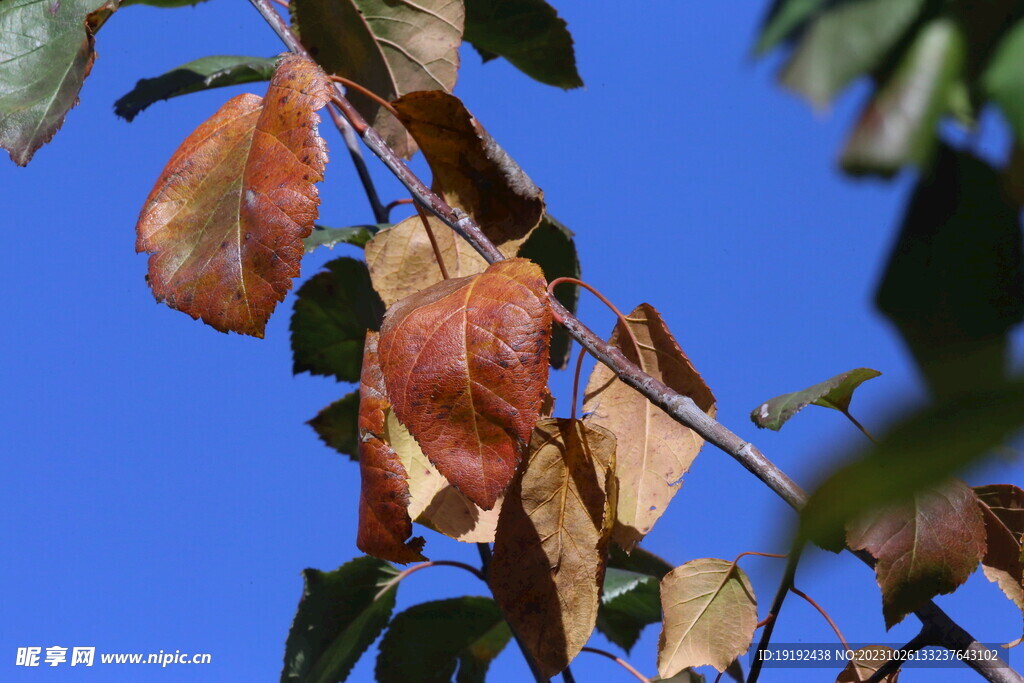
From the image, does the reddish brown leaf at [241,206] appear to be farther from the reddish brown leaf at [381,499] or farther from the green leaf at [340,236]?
the green leaf at [340,236]

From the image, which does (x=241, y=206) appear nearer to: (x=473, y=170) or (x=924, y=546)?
(x=473, y=170)

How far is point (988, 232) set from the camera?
4.8 inches

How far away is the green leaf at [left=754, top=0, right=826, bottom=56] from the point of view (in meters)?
0.11

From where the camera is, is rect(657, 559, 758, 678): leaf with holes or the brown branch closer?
the brown branch

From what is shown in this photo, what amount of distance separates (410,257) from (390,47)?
4.3 inches

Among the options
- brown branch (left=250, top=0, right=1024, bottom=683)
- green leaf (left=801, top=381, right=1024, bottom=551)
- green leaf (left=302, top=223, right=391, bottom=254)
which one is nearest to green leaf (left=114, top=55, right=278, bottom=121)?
green leaf (left=302, top=223, right=391, bottom=254)

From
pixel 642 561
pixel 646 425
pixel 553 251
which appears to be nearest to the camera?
pixel 646 425

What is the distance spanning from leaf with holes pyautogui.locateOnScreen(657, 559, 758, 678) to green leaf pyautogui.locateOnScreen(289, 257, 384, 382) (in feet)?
0.87

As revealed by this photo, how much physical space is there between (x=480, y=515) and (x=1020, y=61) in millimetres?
328

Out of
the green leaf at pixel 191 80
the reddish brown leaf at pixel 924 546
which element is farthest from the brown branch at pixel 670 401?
the green leaf at pixel 191 80

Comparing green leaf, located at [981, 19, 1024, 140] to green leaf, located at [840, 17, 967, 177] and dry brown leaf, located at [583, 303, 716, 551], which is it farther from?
A: dry brown leaf, located at [583, 303, 716, 551]

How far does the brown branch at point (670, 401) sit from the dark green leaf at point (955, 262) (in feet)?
0.43

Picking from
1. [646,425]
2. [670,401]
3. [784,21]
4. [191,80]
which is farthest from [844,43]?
[191,80]

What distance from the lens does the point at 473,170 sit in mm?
355
